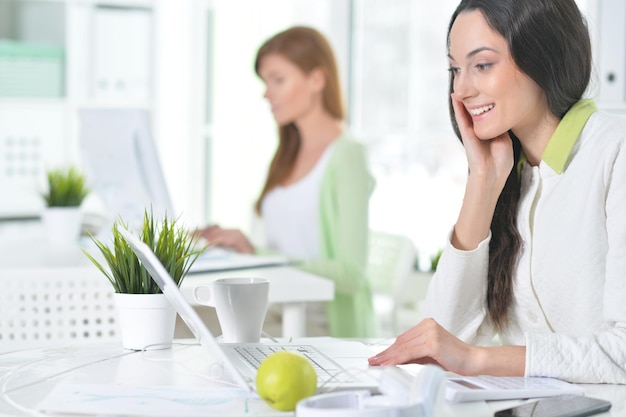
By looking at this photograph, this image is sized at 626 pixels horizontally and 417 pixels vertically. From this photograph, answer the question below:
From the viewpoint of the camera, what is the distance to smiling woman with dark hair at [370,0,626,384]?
63.9 inches

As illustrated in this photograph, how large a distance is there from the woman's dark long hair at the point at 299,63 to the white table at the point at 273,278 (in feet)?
2.41

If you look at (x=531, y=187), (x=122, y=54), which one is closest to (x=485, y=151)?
(x=531, y=187)

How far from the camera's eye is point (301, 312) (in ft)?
7.48

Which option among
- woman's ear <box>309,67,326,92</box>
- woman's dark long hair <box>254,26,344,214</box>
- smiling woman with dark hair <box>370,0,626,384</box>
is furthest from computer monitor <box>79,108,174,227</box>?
smiling woman with dark hair <box>370,0,626,384</box>

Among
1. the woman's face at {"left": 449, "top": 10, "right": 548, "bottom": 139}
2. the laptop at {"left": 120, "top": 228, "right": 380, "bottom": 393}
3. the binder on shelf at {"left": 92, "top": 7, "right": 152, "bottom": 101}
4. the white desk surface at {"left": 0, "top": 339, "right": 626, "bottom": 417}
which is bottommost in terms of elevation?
the white desk surface at {"left": 0, "top": 339, "right": 626, "bottom": 417}

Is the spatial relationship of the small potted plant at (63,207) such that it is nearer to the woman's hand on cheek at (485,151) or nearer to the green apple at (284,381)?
the woman's hand on cheek at (485,151)

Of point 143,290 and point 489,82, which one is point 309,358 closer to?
point 143,290

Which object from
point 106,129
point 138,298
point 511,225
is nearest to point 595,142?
point 511,225

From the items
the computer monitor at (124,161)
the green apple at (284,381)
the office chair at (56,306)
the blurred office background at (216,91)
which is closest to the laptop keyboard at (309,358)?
the green apple at (284,381)

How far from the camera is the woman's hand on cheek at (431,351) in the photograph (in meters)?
1.38

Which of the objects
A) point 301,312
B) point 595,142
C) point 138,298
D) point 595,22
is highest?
point 595,22

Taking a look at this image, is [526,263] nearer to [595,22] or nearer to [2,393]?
[2,393]

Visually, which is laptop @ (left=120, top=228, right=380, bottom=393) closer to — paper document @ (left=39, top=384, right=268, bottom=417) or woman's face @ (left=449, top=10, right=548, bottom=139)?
paper document @ (left=39, top=384, right=268, bottom=417)

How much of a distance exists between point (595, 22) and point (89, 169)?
174 cm
